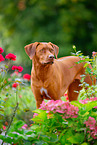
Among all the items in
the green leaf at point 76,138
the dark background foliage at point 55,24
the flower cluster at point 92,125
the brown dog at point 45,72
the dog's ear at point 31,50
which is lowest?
the green leaf at point 76,138

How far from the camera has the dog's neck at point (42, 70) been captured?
3.72 m

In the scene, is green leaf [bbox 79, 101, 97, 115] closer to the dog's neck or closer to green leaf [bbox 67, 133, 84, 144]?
green leaf [bbox 67, 133, 84, 144]

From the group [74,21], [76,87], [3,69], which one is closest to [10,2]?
[74,21]

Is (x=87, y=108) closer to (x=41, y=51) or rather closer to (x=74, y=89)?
(x=41, y=51)

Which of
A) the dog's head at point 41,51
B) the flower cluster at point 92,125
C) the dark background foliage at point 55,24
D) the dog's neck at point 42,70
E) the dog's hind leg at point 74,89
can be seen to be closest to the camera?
the flower cluster at point 92,125

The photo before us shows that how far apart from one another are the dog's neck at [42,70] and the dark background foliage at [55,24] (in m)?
9.76

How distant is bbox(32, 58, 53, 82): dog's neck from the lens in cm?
372

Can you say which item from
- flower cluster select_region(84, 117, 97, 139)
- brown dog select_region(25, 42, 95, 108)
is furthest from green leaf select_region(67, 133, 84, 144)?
brown dog select_region(25, 42, 95, 108)

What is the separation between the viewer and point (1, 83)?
3.16 m

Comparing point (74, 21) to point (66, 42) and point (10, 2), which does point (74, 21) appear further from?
point (10, 2)

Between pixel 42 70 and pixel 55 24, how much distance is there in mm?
11118

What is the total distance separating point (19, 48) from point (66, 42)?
2.74 m

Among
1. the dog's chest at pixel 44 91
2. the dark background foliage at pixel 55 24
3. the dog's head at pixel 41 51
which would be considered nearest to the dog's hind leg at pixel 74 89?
the dog's chest at pixel 44 91

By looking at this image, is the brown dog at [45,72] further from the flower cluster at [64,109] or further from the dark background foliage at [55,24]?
the dark background foliage at [55,24]
